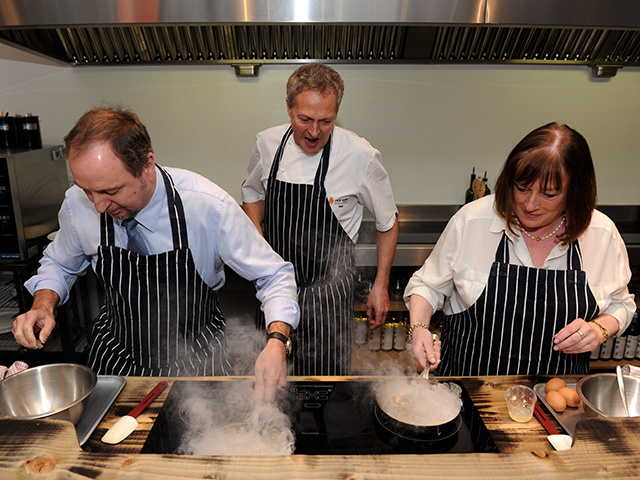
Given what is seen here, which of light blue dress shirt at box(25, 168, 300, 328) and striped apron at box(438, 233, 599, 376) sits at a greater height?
light blue dress shirt at box(25, 168, 300, 328)

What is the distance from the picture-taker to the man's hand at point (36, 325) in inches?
59.2

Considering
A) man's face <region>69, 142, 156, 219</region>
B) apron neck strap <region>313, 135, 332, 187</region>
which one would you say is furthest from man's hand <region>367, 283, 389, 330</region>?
man's face <region>69, 142, 156, 219</region>

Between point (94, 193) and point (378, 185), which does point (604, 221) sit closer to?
point (378, 185)

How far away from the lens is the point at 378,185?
2.48 m

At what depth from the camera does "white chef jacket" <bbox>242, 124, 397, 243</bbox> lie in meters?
2.42

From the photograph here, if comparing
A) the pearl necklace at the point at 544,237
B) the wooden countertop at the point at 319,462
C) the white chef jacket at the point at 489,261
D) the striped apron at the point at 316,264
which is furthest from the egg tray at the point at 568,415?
the striped apron at the point at 316,264

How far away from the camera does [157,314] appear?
5.68 ft

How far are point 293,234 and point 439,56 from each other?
1.62m

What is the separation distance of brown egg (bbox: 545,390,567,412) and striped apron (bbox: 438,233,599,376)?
0.39 m

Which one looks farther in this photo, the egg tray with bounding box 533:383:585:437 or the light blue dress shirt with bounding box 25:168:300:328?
the light blue dress shirt with bounding box 25:168:300:328

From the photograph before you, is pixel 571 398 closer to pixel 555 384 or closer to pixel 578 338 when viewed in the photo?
pixel 555 384

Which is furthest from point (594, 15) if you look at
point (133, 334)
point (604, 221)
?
point (133, 334)

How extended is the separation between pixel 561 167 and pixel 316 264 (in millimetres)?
1278

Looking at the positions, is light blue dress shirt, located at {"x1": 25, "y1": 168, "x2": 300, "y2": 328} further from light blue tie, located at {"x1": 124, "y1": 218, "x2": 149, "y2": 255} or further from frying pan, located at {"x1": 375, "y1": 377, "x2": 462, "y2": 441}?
frying pan, located at {"x1": 375, "y1": 377, "x2": 462, "y2": 441}
